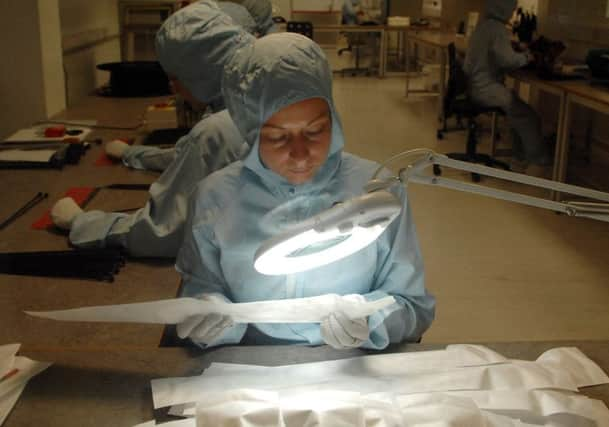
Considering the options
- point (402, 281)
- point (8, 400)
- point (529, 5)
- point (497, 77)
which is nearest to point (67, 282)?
point (8, 400)

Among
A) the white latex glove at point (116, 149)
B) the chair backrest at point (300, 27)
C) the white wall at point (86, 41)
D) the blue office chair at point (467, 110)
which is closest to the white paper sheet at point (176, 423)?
the white latex glove at point (116, 149)

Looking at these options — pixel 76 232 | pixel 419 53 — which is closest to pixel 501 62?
pixel 76 232

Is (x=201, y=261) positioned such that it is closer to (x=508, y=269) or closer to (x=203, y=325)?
(x=203, y=325)

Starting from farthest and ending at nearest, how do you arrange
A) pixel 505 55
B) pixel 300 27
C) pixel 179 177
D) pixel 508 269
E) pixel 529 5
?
pixel 300 27 < pixel 529 5 < pixel 505 55 < pixel 508 269 < pixel 179 177

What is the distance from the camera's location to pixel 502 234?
144 inches

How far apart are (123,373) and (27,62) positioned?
10.4 feet

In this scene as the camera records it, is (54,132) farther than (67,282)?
Yes

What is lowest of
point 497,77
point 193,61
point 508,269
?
point 508,269

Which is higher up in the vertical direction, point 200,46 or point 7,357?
point 200,46

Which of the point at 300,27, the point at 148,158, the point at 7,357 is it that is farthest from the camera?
the point at 300,27

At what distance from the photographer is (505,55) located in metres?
4.74

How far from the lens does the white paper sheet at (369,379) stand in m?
0.98

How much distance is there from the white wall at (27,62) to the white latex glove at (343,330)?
328 centimetres

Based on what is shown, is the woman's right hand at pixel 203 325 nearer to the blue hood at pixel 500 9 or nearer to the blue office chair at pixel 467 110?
the blue office chair at pixel 467 110
